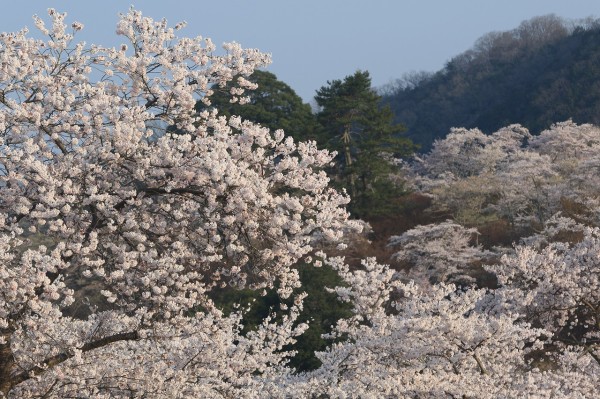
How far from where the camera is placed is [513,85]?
89.4 m

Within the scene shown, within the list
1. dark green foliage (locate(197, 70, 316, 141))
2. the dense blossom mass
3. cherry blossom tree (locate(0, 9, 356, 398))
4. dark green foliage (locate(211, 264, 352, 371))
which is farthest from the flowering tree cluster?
cherry blossom tree (locate(0, 9, 356, 398))

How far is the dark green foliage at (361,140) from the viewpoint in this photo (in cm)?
4209

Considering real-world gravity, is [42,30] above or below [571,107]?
below

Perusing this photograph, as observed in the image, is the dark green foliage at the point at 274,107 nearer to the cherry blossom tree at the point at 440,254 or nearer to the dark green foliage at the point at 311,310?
the cherry blossom tree at the point at 440,254

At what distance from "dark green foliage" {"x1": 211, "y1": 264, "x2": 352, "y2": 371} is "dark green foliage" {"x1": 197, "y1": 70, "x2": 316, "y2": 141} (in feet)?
52.1

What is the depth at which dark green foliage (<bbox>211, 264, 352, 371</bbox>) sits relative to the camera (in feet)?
86.8

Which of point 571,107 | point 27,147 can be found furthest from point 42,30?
point 571,107

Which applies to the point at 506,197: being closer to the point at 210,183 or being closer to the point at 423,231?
the point at 423,231

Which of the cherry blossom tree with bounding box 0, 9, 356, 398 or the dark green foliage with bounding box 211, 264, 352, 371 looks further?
the dark green foliage with bounding box 211, 264, 352, 371

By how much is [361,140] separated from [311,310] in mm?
17647

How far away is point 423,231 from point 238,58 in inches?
965

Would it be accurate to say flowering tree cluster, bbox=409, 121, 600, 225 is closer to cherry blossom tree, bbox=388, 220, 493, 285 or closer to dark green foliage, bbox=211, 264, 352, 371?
cherry blossom tree, bbox=388, 220, 493, 285

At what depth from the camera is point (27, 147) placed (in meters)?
8.65

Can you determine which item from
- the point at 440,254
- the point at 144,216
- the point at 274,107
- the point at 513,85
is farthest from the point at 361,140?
the point at 513,85
